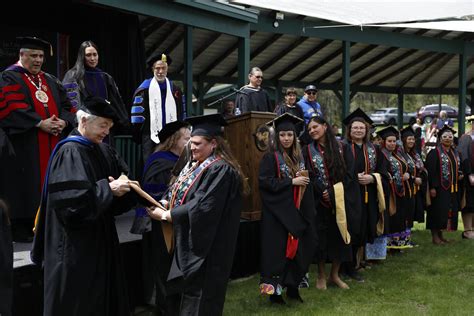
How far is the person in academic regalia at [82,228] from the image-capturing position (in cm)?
387

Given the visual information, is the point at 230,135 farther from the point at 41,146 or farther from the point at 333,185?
the point at 41,146

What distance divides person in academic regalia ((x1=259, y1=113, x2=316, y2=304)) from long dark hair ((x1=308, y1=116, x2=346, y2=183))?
51 centimetres

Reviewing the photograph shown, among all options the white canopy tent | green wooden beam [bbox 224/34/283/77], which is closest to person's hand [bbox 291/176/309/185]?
the white canopy tent

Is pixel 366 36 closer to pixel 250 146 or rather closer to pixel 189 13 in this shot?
pixel 189 13

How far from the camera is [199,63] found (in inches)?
569

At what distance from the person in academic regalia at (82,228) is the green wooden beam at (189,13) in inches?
143

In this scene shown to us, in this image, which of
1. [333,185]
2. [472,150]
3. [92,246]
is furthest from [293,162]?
[472,150]

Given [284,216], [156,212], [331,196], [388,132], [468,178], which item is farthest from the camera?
[468,178]

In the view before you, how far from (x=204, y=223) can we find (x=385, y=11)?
9.67 m

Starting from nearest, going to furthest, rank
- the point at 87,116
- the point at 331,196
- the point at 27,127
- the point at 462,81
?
1. the point at 87,116
2. the point at 27,127
3. the point at 331,196
4. the point at 462,81

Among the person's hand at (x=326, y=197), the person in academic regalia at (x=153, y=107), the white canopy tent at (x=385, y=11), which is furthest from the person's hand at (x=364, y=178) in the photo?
the white canopy tent at (x=385, y=11)

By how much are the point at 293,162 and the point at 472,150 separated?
16.7 ft

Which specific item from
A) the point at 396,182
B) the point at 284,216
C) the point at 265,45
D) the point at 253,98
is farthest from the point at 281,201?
the point at 265,45

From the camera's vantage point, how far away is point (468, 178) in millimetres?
10125
